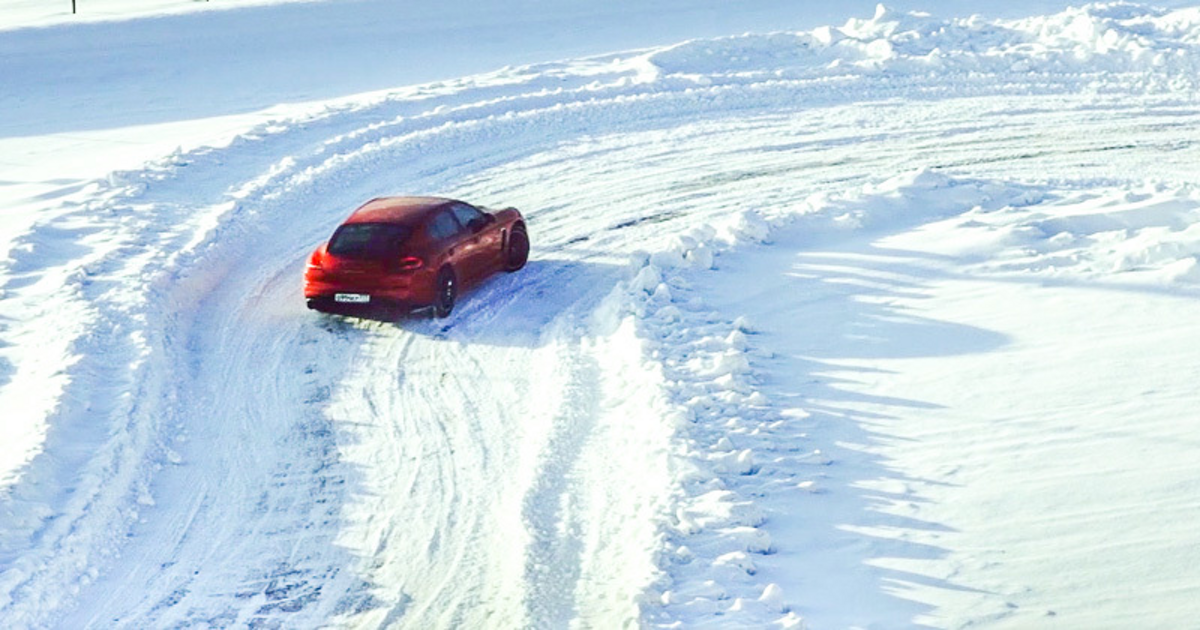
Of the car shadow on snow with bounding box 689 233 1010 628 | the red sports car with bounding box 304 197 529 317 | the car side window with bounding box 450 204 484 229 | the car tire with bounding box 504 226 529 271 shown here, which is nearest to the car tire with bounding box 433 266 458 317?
the red sports car with bounding box 304 197 529 317

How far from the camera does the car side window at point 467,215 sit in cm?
1811

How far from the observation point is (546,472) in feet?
42.8

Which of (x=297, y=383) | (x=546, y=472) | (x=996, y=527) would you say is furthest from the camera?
(x=297, y=383)

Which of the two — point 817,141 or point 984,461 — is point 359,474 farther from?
point 817,141

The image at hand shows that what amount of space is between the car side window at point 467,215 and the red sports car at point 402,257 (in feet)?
0.04

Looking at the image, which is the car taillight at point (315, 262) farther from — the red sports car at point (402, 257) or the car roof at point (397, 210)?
the car roof at point (397, 210)

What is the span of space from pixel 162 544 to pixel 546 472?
10.7ft

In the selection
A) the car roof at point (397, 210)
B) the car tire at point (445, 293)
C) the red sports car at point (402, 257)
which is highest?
the car roof at point (397, 210)

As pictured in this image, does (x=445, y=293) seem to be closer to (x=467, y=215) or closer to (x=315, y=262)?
(x=467, y=215)

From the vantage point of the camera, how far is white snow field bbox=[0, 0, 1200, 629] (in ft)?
36.0

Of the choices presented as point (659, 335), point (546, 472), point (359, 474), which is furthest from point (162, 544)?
point (659, 335)

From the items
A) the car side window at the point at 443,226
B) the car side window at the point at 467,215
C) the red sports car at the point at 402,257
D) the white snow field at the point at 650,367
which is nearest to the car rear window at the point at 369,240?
the red sports car at the point at 402,257

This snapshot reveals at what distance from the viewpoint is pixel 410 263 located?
16.8 metres

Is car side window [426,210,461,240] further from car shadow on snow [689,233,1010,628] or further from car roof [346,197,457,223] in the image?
car shadow on snow [689,233,1010,628]
